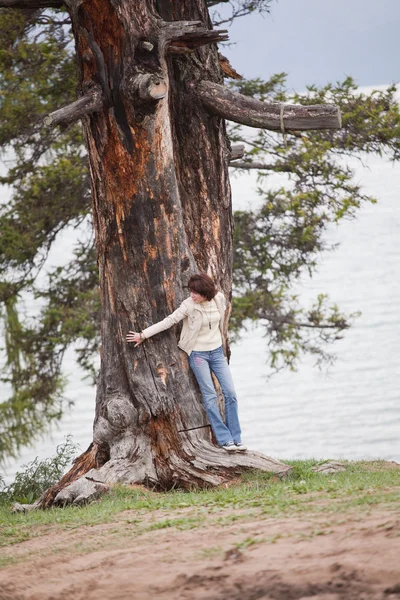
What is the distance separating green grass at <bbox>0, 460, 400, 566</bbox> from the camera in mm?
6324

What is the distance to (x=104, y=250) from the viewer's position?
9133 mm

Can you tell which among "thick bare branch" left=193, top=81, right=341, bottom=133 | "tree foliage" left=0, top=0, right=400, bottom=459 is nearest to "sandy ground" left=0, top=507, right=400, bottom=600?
"thick bare branch" left=193, top=81, right=341, bottom=133

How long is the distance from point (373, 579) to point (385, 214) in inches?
1347

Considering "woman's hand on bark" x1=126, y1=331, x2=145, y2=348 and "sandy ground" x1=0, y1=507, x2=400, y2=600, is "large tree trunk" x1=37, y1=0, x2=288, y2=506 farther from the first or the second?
"sandy ground" x1=0, y1=507, x2=400, y2=600

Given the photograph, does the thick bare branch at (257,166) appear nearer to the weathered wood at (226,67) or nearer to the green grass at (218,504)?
the weathered wood at (226,67)

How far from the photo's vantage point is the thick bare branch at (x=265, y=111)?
8.59 metres

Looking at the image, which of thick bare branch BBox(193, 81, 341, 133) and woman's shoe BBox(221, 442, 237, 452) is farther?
woman's shoe BBox(221, 442, 237, 452)

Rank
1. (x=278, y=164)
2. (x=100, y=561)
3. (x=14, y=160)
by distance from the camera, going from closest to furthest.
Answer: (x=100, y=561) < (x=278, y=164) < (x=14, y=160)

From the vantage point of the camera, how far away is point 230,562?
514cm

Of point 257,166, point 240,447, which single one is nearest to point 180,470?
point 240,447

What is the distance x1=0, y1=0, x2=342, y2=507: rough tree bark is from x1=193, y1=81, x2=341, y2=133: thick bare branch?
0.04 metres

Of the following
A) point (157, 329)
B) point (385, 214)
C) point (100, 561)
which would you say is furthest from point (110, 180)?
point (385, 214)

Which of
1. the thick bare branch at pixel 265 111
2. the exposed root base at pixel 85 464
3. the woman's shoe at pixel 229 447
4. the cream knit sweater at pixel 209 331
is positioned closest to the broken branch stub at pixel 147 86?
the thick bare branch at pixel 265 111

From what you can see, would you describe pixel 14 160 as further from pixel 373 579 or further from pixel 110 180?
pixel 373 579
